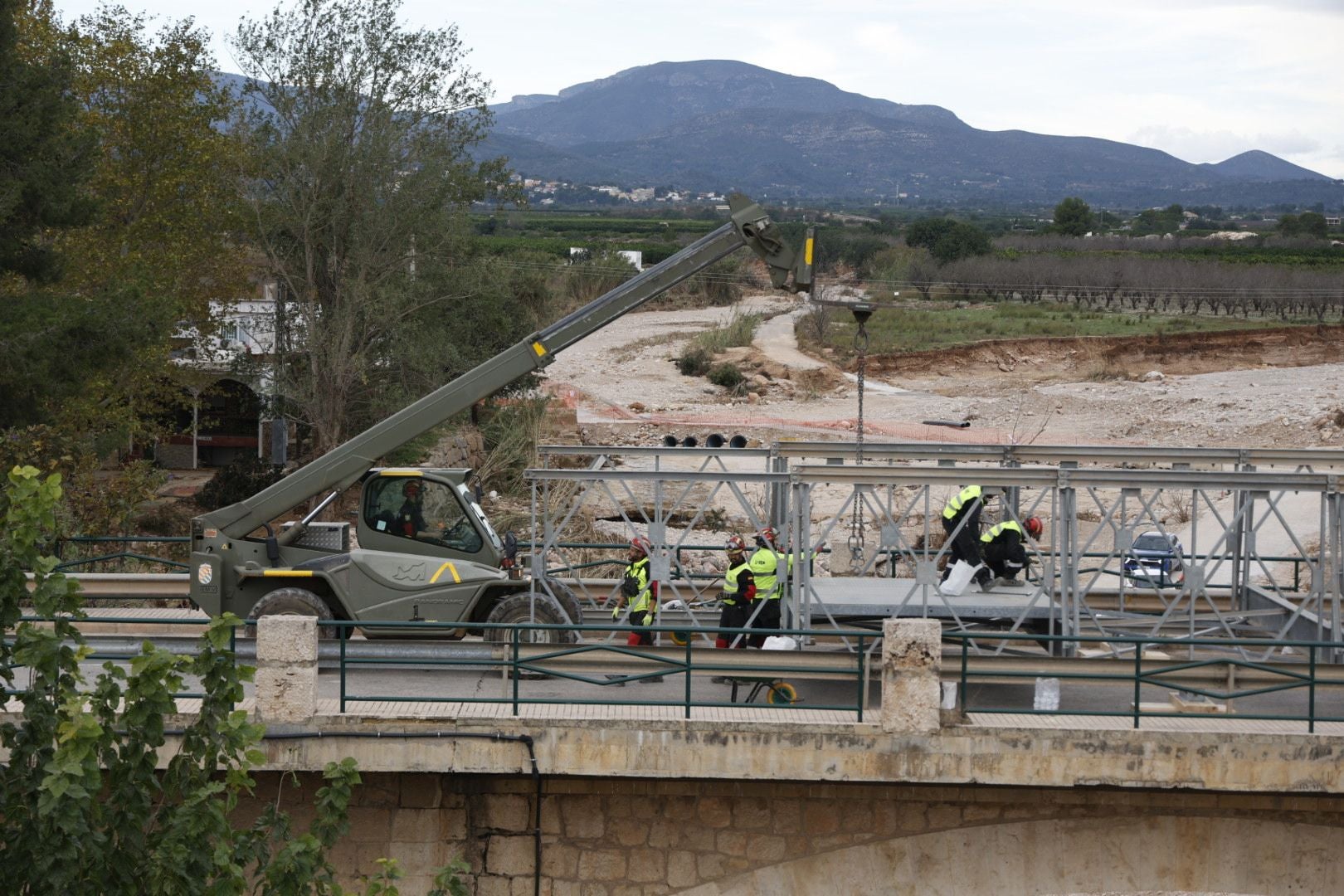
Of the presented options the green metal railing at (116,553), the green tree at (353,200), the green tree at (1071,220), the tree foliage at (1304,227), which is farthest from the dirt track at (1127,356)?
the tree foliage at (1304,227)

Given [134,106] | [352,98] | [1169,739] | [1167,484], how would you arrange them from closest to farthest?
[1169,739] < [1167,484] < [134,106] < [352,98]

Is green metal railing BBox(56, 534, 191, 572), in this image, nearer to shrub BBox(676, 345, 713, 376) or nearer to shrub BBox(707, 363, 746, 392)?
shrub BBox(707, 363, 746, 392)

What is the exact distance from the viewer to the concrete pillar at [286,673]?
35.1 ft

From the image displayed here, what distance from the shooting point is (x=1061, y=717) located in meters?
11.0

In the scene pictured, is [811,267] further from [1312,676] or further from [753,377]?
[753,377]

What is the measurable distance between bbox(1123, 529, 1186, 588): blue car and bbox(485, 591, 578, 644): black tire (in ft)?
18.8

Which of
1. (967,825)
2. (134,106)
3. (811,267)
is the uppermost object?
(134,106)

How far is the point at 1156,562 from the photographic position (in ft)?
71.0

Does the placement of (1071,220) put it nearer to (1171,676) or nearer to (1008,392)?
(1008,392)

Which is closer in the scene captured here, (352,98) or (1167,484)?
(1167,484)

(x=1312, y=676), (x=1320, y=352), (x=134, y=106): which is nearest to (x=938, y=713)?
(x=1312, y=676)

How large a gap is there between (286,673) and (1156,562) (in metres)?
15.2

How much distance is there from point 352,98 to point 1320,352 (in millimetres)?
46286

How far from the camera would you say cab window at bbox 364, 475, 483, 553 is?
47.0 feet
